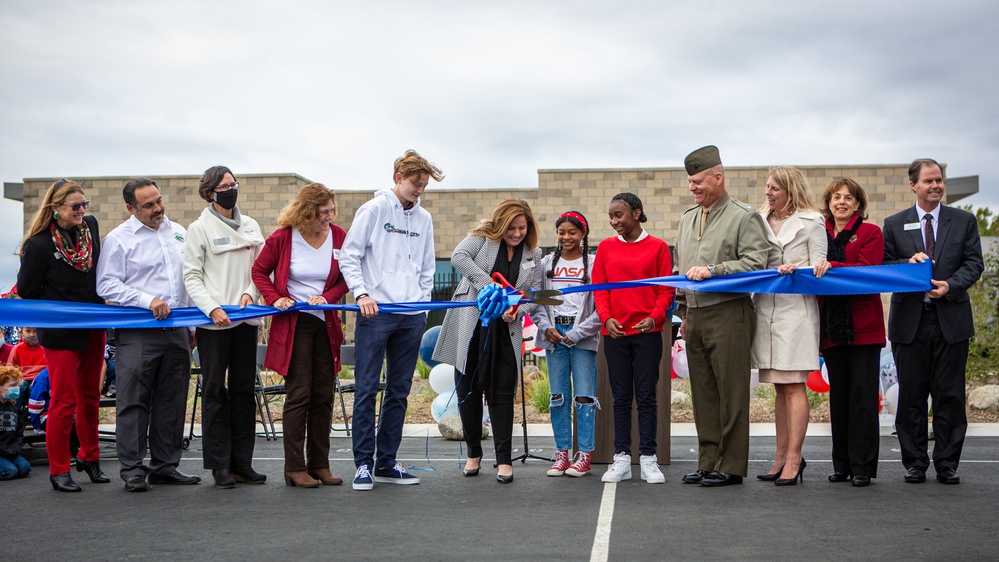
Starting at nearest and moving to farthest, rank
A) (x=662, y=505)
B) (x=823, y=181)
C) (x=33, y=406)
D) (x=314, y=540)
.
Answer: (x=314, y=540), (x=662, y=505), (x=33, y=406), (x=823, y=181)

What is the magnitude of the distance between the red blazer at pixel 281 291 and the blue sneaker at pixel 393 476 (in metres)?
0.82

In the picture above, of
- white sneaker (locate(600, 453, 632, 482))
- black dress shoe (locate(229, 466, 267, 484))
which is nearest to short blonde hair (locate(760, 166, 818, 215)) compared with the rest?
white sneaker (locate(600, 453, 632, 482))

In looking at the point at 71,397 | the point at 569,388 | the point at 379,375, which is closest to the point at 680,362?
the point at 569,388

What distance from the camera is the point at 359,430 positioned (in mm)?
6656

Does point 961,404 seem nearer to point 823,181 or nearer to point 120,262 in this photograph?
point 120,262

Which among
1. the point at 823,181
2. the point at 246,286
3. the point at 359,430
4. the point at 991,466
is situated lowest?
the point at 991,466

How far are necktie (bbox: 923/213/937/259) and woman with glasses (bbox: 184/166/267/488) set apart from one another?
471 cm

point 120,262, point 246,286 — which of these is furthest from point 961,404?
point 120,262

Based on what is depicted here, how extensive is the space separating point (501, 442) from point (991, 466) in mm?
3752

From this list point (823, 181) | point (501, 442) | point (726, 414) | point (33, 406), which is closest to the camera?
point (726, 414)

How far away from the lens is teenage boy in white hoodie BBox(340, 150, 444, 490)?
6.62 m

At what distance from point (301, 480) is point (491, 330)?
5.55 ft

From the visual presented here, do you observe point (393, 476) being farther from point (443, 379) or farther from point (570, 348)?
point (443, 379)

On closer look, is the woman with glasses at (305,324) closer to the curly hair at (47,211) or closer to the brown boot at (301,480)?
the brown boot at (301,480)
